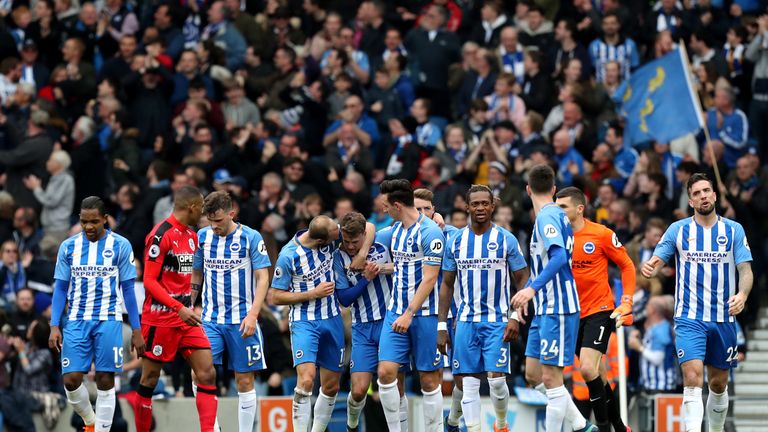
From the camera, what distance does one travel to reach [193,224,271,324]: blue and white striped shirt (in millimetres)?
15227

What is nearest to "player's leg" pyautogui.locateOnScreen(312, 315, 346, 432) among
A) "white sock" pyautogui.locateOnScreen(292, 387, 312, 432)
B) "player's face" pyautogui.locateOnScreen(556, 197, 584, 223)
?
"white sock" pyautogui.locateOnScreen(292, 387, 312, 432)

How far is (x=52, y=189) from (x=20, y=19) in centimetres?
466

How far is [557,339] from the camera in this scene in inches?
557

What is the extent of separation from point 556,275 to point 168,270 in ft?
13.1

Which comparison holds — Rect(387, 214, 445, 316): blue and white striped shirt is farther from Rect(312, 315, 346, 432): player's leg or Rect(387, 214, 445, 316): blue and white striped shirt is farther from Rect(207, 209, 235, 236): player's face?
Rect(207, 209, 235, 236): player's face

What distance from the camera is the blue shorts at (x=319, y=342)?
1508 centimetres

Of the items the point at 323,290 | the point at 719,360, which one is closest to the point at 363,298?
the point at 323,290

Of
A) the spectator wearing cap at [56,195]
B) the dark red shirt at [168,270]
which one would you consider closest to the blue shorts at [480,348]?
the dark red shirt at [168,270]

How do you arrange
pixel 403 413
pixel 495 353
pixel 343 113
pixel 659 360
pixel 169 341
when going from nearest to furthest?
pixel 495 353, pixel 169 341, pixel 403 413, pixel 659 360, pixel 343 113

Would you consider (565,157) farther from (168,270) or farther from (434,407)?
(168,270)

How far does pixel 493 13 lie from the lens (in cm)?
2461

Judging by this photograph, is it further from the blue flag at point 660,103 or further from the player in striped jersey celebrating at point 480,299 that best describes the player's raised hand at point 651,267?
the blue flag at point 660,103

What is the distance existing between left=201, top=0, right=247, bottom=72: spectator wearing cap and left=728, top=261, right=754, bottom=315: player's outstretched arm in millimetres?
12843

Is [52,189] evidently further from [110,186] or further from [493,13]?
[493,13]
